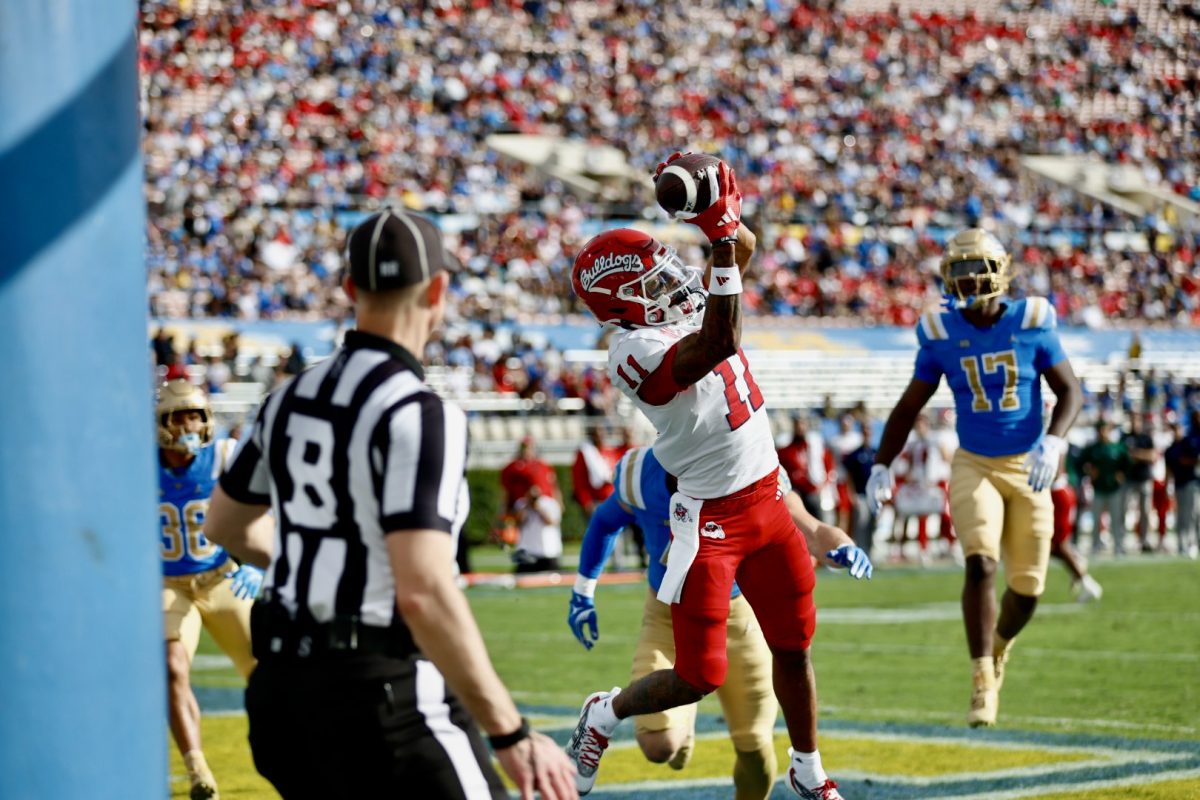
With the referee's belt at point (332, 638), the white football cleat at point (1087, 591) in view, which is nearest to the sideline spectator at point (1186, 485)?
the white football cleat at point (1087, 591)

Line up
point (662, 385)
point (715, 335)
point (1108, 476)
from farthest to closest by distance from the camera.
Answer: point (1108, 476) → point (662, 385) → point (715, 335)

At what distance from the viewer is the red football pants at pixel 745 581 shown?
5.07 m

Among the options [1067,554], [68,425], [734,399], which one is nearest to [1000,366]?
[734,399]

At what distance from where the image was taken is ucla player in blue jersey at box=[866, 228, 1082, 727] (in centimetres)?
770

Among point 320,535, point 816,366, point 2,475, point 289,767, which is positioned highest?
point 2,475

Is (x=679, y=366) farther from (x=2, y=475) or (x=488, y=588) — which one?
(x=488, y=588)

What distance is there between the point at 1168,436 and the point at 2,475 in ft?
76.2

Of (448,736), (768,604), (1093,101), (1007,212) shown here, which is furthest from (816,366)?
(448,736)

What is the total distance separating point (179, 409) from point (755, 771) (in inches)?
112

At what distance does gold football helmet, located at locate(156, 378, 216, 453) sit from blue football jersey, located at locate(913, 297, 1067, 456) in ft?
11.1

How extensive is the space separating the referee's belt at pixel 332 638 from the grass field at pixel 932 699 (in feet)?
10.9

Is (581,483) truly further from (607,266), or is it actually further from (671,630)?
(607,266)

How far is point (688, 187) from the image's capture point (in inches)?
Result: 178

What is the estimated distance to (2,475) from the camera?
2.77 meters
